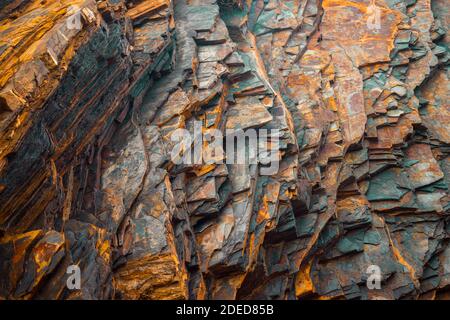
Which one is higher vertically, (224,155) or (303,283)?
(224,155)

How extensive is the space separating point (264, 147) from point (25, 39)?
12872 millimetres

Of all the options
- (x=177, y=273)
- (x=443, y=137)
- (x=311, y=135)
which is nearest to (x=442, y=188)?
(x=443, y=137)

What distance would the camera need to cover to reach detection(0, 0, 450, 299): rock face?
676 inches

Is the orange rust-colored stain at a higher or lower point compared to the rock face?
lower

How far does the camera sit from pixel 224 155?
24484mm

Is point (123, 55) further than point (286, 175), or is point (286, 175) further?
point (286, 175)

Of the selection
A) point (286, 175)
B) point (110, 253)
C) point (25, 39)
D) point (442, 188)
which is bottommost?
point (442, 188)

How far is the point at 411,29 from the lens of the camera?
→ 38.5 m

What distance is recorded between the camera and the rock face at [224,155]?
17172 millimetres

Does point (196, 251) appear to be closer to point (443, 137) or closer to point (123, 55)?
point (123, 55)

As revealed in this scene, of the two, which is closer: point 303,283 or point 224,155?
point 224,155

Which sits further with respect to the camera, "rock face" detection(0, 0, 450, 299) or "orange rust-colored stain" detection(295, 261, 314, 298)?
"orange rust-colored stain" detection(295, 261, 314, 298)
